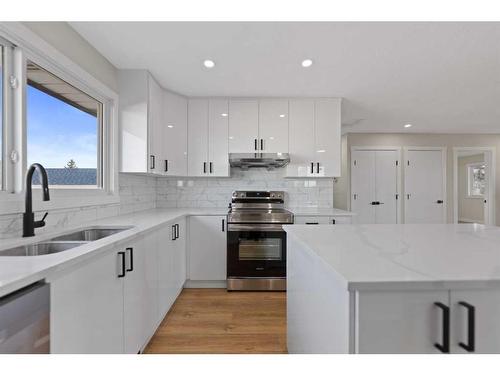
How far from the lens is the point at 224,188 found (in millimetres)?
3830

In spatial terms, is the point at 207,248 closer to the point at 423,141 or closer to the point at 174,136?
the point at 174,136

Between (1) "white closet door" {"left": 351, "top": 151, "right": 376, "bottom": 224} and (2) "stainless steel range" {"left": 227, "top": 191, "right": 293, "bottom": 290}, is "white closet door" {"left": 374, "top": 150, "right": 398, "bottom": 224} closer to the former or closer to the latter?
(1) "white closet door" {"left": 351, "top": 151, "right": 376, "bottom": 224}

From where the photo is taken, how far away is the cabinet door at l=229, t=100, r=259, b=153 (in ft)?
11.4

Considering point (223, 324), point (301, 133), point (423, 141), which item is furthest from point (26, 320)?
point (423, 141)

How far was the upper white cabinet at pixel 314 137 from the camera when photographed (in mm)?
3490

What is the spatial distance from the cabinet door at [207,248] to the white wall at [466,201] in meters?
7.73

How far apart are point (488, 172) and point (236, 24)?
661 cm

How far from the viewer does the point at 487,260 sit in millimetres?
903

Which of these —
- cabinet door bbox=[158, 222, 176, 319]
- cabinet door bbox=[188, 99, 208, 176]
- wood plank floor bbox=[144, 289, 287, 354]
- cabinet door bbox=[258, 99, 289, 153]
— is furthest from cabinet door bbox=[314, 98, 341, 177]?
cabinet door bbox=[158, 222, 176, 319]

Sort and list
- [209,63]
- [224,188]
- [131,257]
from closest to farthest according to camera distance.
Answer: [131,257]
[209,63]
[224,188]

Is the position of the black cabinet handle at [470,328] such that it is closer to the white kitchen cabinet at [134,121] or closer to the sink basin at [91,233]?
the sink basin at [91,233]

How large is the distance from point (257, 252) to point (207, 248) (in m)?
0.57

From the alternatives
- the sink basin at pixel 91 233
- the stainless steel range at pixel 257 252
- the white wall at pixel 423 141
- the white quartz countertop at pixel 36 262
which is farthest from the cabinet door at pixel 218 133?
the white wall at pixel 423 141

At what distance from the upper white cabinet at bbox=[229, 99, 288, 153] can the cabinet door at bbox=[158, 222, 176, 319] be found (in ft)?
4.74
